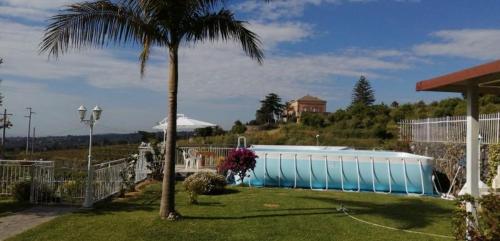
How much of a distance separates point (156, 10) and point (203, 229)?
4.31 metres

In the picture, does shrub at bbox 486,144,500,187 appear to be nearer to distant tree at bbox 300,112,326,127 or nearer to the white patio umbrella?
the white patio umbrella

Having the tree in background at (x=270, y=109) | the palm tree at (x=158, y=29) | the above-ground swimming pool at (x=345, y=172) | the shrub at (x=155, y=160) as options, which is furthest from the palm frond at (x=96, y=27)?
the tree in background at (x=270, y=109)

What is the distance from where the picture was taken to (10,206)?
1147 centimetres

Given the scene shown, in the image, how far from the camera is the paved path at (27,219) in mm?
8867

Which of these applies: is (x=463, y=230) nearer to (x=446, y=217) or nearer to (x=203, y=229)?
(x=203, y=229)

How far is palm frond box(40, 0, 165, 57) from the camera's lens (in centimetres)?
938

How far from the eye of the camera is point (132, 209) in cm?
1130

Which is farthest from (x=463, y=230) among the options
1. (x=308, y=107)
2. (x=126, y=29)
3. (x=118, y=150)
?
(x=308, y=107)

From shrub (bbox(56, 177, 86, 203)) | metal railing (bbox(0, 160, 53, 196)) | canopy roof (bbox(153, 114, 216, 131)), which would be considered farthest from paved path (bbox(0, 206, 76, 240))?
canopy roof (bbox(153, 114, 216, 131))

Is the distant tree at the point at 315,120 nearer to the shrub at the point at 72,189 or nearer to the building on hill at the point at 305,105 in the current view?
the building on hill at the point at 305,105

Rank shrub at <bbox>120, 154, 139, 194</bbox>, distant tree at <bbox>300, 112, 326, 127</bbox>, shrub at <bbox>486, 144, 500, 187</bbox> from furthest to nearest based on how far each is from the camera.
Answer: distant tree at <bbox>300, 112, 326, 127</bbox> → shrub at <bbox>120, 154, 139, 194</bbox> → shrub at <bbox>486, 144, 500, 187</bbox>

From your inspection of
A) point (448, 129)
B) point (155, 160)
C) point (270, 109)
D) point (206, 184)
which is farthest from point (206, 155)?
point (270, 109)

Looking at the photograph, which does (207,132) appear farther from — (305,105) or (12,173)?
(305,105)

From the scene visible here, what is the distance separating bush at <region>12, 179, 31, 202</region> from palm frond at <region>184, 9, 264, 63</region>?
5710mm
